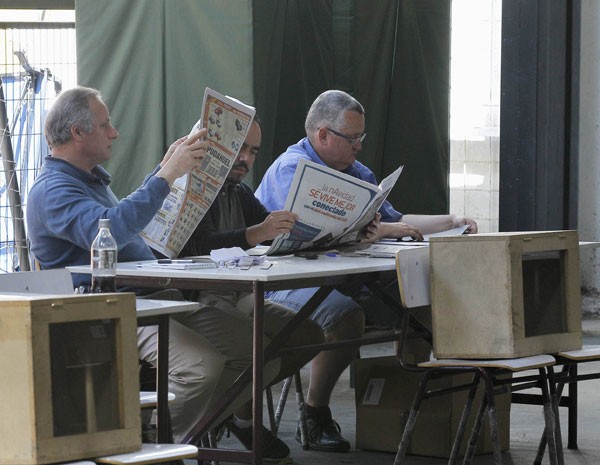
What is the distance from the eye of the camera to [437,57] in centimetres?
697

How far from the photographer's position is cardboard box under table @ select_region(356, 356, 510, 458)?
173 inches

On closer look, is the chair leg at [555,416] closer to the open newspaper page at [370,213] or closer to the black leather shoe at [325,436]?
the black leather shoe at [325,436]

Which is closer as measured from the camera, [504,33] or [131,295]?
[131,295]

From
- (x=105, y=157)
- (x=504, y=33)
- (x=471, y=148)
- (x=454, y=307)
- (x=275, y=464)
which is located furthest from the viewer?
(x=471, y=148)

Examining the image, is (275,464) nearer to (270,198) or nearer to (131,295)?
(270,198)

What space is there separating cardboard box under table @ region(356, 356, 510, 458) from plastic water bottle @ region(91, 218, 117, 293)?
5.10 ft

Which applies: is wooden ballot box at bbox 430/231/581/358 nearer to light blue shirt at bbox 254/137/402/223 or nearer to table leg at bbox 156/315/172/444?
table leg at bbox 156/315/172/444

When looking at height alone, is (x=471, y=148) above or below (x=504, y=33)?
below

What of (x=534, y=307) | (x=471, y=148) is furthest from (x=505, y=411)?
(x=471, y=148)

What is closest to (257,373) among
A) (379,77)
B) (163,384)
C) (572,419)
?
(163,384)

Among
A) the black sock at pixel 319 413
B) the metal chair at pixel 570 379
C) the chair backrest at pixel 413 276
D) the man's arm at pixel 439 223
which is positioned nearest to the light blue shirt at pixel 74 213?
the chair backrest at pixel 413 276

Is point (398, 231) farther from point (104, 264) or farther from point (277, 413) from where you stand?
point (104, 264)

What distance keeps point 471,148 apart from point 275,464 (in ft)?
17.0

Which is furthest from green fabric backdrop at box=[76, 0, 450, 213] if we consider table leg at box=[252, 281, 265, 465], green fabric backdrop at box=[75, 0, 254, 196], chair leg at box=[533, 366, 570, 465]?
table leg at box=[252, 281, 265, 465]
